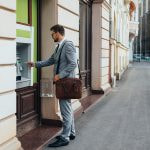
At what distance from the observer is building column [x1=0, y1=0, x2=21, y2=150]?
17.3 feet

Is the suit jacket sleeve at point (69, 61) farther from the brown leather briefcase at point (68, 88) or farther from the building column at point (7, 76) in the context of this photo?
the building column at point (7, 76)

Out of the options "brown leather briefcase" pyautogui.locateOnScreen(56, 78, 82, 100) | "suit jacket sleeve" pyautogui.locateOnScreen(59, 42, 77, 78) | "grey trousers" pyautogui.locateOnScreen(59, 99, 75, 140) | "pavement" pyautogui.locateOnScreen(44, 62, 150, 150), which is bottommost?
"pavement" pyautogui.locateOnScreen(44, 62, 150, 150)

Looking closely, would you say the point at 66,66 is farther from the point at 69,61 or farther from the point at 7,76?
the point at 7,76

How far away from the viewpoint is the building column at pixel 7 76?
5.29 m

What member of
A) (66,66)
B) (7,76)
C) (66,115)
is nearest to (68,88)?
(66,66)

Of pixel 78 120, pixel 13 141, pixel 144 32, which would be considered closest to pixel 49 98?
pixel 78 120

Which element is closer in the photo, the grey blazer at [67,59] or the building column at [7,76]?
the building column at [7,76]

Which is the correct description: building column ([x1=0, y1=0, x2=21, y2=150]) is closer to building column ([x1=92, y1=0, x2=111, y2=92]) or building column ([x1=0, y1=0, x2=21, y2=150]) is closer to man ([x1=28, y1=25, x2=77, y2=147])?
man ([x1=28, y1=25, x2=77, y2=147])

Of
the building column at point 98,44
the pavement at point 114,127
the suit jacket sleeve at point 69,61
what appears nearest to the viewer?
the suit jacket sleeve at point 69,61

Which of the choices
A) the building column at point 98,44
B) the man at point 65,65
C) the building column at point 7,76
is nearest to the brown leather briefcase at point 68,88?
the man at point 65,65

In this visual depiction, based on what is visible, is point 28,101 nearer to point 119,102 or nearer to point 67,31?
point 67,31

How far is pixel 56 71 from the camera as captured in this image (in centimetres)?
655

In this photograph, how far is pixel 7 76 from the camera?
543 cm

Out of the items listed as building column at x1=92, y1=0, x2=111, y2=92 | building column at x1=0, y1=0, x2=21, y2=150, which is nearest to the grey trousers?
building column at x1=0, y1=0, x2=21, y2=150
